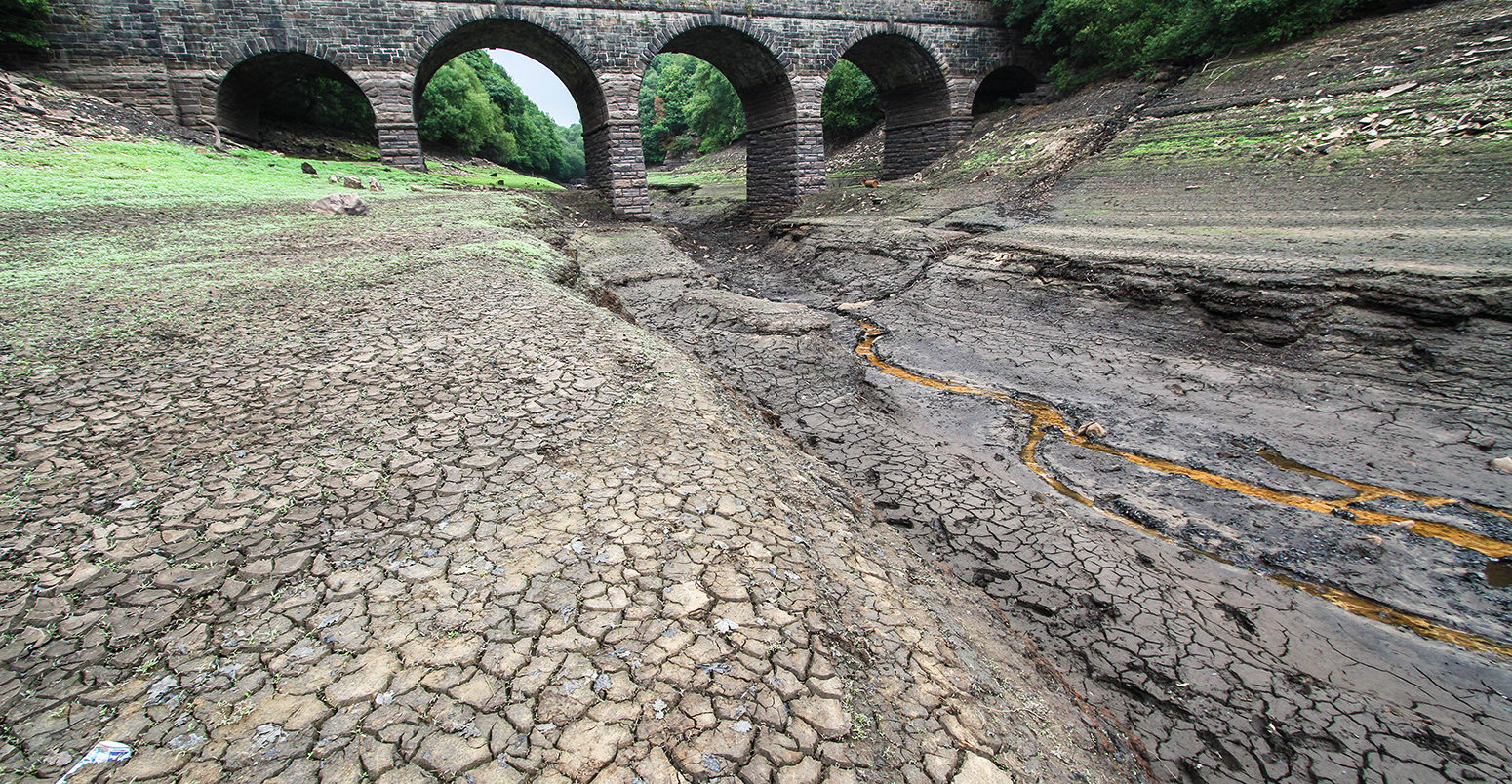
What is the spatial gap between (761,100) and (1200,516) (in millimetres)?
13890

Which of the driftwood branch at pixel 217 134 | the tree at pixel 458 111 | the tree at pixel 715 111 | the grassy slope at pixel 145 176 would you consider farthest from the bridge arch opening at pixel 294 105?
the tree at pixel 715 111

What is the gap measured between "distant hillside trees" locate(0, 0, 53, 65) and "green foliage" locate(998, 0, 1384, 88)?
57.9 feet

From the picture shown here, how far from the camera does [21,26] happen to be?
33.3 feet

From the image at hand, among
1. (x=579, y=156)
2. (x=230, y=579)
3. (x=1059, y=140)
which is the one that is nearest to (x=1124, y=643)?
(x=230, y=579)

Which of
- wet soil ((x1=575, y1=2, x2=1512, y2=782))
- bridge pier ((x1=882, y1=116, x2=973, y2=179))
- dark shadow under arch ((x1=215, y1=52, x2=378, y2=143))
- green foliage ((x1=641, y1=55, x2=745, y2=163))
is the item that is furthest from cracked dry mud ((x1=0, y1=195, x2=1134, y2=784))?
green foliage ((x1=641, y1=55, x2=745, y2=163))

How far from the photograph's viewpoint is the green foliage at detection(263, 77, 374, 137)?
18.3m

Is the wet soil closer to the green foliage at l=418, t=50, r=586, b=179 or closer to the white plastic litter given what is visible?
the white plastic litter

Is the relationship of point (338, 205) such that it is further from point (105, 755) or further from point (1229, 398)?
point (1229, 398)

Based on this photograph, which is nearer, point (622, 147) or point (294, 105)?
point (622, 147)

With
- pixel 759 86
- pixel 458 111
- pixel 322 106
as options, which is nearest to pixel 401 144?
pixel 759 86

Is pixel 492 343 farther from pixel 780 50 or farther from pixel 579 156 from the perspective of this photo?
pixel 579 156

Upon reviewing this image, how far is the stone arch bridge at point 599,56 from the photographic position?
1080cm

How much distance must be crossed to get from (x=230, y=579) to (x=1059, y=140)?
39.8 ft

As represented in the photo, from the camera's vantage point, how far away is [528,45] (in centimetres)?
1343
